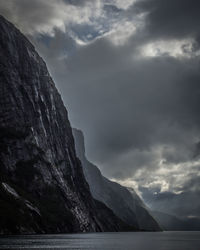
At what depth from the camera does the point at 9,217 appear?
197750mm

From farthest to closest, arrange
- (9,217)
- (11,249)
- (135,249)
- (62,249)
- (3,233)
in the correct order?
1. (9,217)
2. (3,233)
3. (135,249)
4. (62,249)
5. (11,249)

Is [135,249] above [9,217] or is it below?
below

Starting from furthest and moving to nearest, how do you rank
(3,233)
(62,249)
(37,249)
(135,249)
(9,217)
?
1. (9,217)
2. (3,233)
3. (135,249)
4. (62,249)
5. (37,249)

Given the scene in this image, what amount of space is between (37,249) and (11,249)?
10.9 metres

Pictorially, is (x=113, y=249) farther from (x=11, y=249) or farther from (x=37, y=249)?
(x=11, y=249)

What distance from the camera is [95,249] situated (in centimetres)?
10650

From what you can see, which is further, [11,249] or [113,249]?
[113,249]

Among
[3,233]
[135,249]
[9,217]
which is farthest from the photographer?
[9,217]

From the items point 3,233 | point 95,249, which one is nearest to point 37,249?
point 95,249

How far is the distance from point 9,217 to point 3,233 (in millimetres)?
16299

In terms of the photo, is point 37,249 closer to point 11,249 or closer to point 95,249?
point 11,249

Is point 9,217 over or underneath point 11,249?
over

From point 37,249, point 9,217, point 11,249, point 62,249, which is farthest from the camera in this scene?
point 9,217

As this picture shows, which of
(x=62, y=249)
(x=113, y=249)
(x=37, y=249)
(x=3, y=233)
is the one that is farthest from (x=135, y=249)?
(x=3, y=233)
